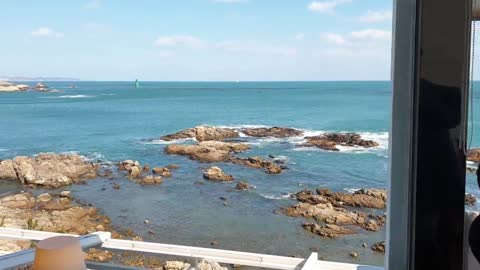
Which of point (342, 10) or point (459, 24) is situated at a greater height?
point (342, 10)

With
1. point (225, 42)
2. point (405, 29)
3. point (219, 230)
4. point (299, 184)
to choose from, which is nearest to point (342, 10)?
point (225, 42)

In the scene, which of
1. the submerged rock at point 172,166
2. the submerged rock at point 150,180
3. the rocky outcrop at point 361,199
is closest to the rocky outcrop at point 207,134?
the submerged rock at point 172,166

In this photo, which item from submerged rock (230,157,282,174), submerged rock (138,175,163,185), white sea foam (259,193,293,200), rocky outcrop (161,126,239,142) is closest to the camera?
white sea foam (259,193,293,200)

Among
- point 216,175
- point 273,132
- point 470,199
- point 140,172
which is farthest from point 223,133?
point 470,199

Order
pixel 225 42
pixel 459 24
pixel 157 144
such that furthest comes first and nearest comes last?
pixel 225 42 → pixel 157 144 → pixel 459 24

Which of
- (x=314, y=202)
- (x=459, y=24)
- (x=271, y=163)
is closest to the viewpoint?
(x=459, y=24)

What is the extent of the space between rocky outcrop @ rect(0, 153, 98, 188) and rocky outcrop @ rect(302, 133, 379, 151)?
20.2 ft

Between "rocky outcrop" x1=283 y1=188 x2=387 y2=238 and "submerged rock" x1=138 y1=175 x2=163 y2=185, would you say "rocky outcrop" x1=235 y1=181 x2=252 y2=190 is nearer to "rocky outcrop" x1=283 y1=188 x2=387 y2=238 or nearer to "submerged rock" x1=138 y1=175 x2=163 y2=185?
"rocky outcrop" x1=283 y1=188 x2=387 y2=238

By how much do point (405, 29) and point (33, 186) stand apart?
8.45 m

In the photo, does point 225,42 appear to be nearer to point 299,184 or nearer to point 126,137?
point 126,137

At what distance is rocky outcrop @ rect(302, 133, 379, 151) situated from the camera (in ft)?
35.8

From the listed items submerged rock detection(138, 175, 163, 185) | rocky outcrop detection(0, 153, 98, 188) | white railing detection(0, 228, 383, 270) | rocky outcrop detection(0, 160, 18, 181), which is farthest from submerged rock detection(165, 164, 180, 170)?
white railing detection(0, 228, 383, 270)

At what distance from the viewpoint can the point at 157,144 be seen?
510 inches

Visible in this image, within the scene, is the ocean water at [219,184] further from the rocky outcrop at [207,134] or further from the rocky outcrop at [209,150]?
the rocky outcrop at [207,134]
